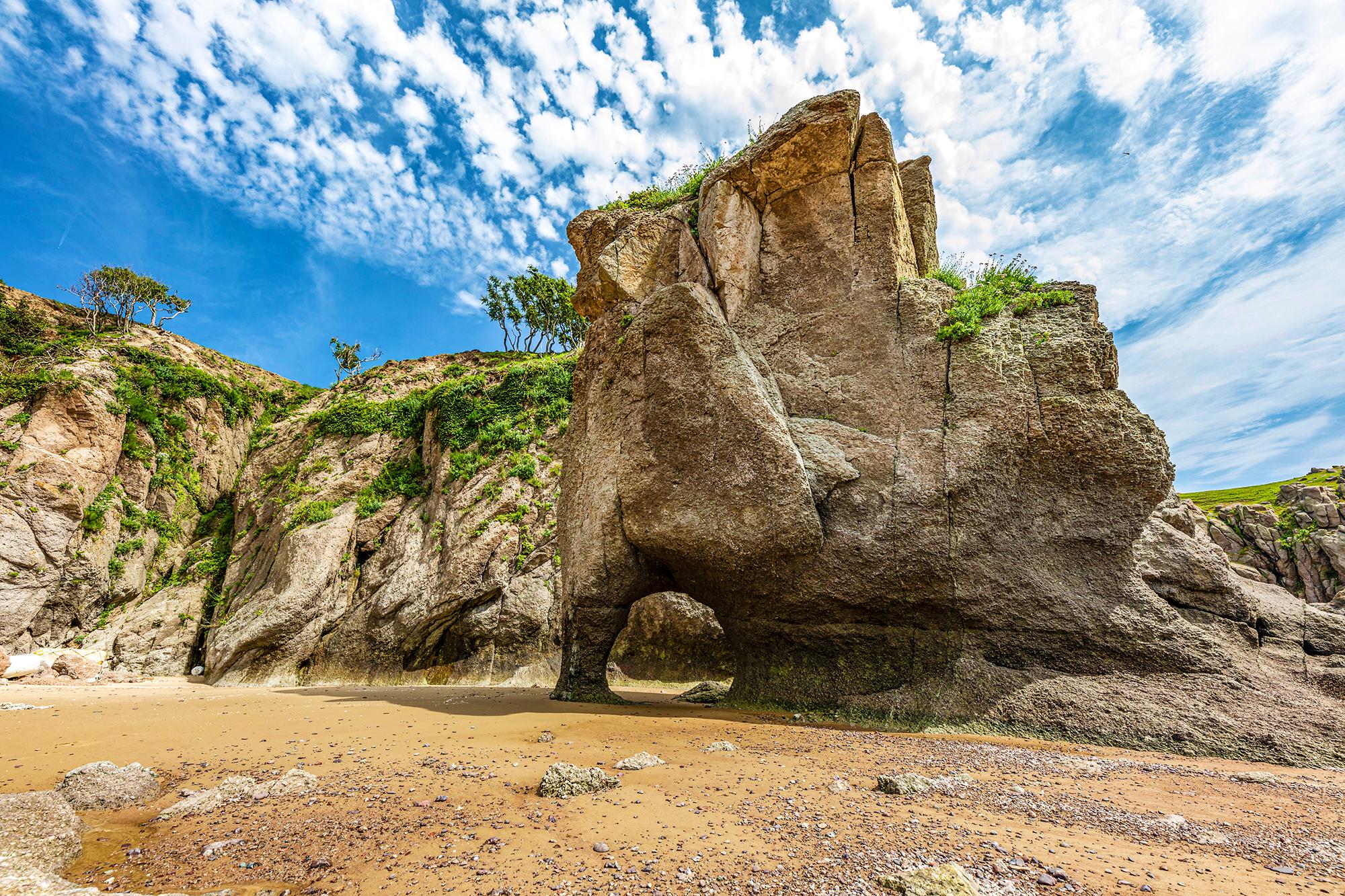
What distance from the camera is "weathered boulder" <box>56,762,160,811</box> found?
389 cm

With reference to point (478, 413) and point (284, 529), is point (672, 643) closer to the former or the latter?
point (478, 413)

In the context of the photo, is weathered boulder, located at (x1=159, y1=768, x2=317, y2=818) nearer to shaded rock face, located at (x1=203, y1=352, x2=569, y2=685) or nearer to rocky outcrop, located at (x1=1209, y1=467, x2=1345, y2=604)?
shaded rock face, located at (x1=203, y1=352, x2=569, y2=685)

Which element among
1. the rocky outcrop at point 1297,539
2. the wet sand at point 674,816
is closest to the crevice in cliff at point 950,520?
the wet sand at point 674,816

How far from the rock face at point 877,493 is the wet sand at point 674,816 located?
1.41 m

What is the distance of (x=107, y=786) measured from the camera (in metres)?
3.99

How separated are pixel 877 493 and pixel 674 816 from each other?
19.8 ft

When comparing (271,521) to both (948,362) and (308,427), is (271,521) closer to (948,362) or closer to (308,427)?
(308,427)

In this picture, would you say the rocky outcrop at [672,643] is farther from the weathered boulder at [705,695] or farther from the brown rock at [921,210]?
the brown rock at [921,210]

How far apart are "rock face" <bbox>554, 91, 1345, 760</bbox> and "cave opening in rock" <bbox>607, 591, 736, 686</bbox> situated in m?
6.91

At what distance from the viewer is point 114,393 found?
21.2 meters

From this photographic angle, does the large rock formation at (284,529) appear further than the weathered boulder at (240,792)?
Yes

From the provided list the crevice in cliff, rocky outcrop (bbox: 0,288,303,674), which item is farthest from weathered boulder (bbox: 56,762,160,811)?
rocky outcrop (bbox: 0,288,303,674)

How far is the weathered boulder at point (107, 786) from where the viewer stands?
389cm

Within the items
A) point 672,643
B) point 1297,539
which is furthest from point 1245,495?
point 672,643
